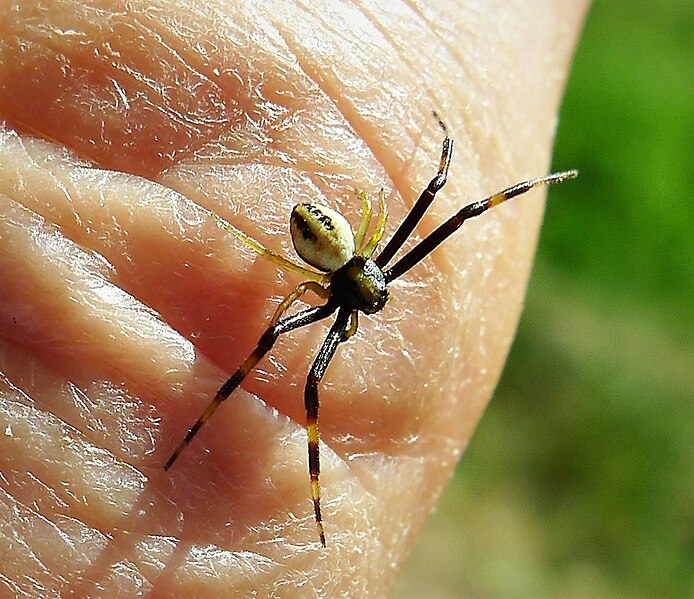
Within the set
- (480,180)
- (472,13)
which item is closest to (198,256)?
(480,180)

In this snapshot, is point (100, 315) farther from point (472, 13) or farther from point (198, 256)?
point (472, 13)

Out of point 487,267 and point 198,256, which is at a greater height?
point 487,267

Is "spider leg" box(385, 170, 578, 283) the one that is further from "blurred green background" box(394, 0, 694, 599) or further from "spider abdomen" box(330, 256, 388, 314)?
"blurred green background" box(394, 0, 694, 599)

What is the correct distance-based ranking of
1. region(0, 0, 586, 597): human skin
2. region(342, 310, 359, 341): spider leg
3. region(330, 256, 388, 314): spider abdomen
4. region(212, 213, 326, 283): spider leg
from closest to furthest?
region(0, 0, 586, 597): human skin
region(212, 213, 326, 283): spider leg
region(342, 310, 359, 341): spider leg
region(330, 256, 388, 314): spider abdomen

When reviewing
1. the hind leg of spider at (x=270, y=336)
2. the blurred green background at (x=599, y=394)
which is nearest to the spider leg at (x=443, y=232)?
the hind leg of spider at (x=270, y=336)

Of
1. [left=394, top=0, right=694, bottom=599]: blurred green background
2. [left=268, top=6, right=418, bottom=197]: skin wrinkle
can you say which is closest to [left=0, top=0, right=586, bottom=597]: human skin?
[left=268, top=6, right=418, bottom=197]: skin wrinkle

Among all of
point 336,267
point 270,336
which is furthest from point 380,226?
point 270,336

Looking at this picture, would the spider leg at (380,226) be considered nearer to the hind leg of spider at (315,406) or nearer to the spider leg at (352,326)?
the spider leg at (352,326)
